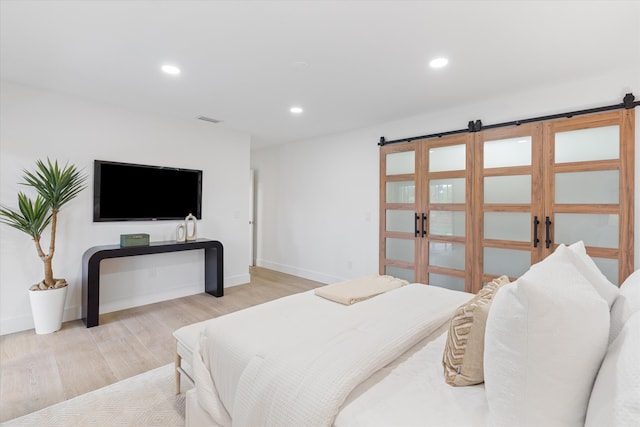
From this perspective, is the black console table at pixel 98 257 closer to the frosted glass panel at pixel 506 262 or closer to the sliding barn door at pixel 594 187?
the frosted glass panel at pixel 506 262

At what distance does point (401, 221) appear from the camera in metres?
4.16

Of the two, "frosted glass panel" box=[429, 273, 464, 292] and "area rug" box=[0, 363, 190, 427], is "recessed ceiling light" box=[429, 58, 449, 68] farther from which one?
"area rug" box=[0, 363, 190, 427]

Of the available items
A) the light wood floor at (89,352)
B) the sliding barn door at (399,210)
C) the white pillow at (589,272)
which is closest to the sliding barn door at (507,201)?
the sliding barn door at (399,210)

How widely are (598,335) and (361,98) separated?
118 inches

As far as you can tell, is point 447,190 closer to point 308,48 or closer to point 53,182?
point 308,48

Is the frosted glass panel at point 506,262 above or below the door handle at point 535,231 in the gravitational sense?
below

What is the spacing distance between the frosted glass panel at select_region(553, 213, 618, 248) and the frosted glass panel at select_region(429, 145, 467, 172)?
1.12 metres

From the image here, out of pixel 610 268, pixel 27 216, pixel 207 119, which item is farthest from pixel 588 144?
pixel 27 216

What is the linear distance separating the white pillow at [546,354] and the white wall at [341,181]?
2.76m

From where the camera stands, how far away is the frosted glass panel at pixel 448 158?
3.62 m

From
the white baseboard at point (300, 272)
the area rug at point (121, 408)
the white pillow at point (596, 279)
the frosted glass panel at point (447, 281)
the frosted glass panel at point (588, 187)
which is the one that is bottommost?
the area rug at point (121, 408)

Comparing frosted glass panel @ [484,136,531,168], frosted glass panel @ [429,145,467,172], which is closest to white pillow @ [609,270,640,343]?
frosted glass panel @ [484,136,531,168]

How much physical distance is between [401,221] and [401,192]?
0.40 meters

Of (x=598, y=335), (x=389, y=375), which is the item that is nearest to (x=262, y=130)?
(x=389, y=375)
